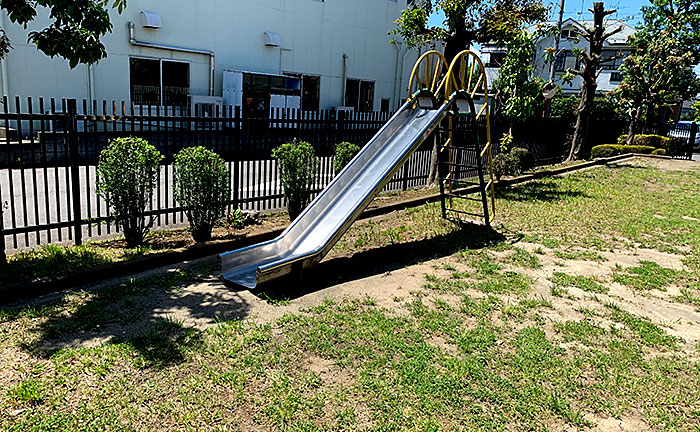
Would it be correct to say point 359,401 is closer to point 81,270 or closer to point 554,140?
point 81,270

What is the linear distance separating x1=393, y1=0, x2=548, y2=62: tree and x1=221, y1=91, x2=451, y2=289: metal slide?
3926mm

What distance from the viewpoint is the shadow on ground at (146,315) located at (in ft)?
12.8

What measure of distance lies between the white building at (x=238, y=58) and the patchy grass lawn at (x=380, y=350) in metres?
11.7

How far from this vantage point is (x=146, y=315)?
14.6 ft

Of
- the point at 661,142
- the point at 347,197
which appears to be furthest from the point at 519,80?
the point at 661,142

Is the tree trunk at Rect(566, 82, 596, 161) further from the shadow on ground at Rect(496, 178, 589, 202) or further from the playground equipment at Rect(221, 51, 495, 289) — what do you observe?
the playground equipment at Rect(221, 51, 495, 289)

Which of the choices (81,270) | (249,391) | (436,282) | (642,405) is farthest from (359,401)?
(81,270)

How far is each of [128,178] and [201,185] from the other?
815 mm

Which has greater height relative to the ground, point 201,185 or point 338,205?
point 201,185

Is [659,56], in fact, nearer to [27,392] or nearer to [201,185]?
[201,185]

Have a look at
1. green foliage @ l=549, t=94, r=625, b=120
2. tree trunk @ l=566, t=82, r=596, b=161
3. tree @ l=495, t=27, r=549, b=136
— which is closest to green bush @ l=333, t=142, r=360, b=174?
tree @ l=495, t=27, r=549, b=136

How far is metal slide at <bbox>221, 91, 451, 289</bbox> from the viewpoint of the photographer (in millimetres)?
5402

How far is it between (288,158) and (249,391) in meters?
4.42

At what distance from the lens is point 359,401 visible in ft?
11.0
